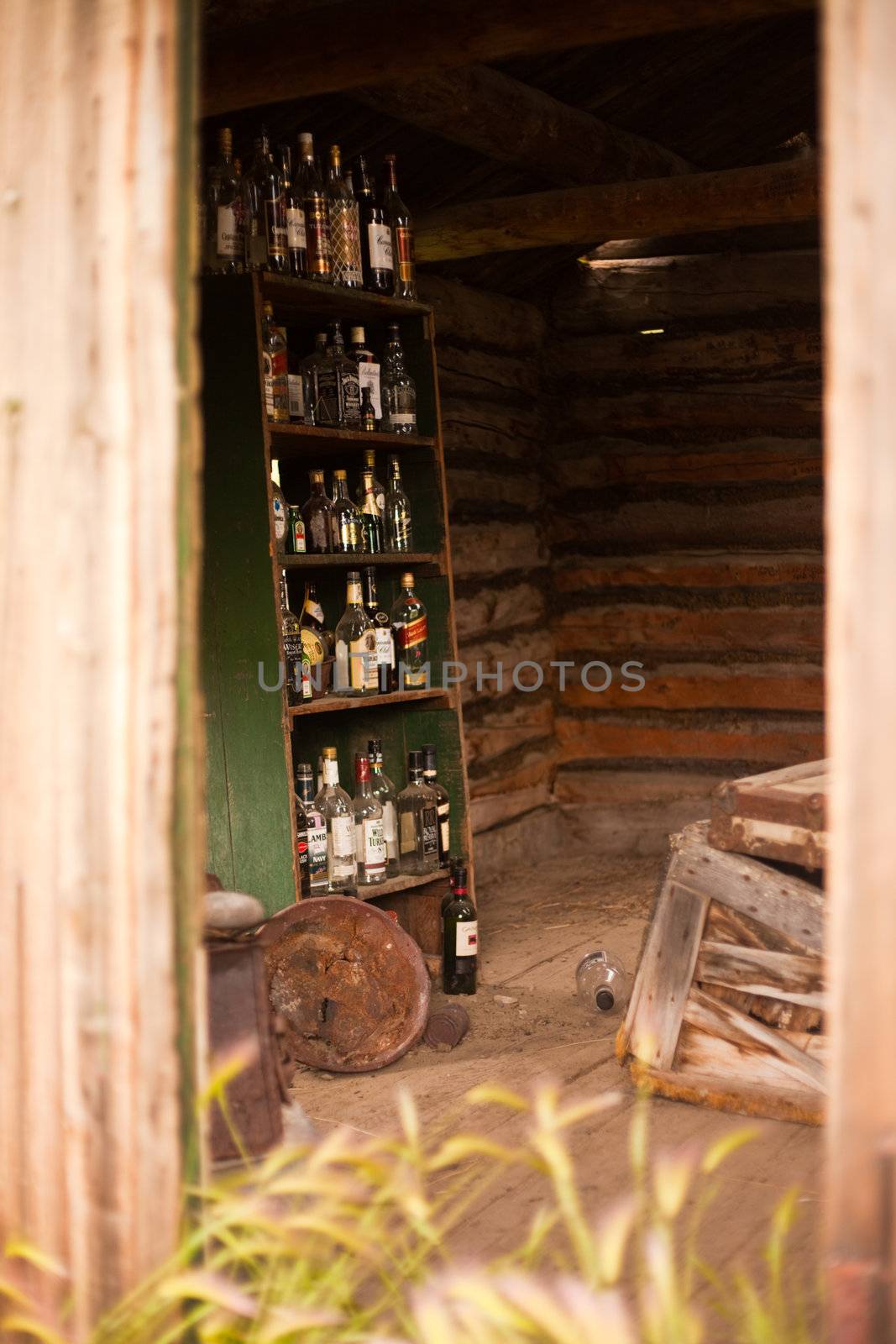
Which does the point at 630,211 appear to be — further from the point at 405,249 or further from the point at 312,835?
Answer: the point at 312,835

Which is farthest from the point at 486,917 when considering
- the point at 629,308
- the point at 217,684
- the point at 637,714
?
the point at 629,308

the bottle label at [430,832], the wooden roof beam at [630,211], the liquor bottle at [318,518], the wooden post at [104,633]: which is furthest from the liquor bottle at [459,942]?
the wooden post at [104,633]

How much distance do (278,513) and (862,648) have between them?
2.76 meters

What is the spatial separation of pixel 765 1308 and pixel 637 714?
4.52 metres

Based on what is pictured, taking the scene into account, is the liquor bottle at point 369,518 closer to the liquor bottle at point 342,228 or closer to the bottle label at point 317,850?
the liquor bottle at point 342,228

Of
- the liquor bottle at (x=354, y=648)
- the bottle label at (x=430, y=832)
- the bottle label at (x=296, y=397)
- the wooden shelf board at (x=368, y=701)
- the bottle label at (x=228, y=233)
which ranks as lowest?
the bottle label at (x=430, y=832)

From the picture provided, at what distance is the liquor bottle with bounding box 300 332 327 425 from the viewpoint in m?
4.27

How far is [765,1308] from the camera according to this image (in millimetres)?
2170

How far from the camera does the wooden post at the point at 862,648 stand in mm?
1365

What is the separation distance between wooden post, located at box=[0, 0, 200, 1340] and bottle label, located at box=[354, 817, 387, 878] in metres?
2.46

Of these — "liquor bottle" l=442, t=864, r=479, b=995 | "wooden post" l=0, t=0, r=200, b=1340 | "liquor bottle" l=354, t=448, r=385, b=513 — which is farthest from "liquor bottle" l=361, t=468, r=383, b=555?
"wooden post" l=0, t=0, r=200, b=1340

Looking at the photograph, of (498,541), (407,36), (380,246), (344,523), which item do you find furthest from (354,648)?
(498,541)

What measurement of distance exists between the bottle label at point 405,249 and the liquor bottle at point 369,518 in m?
0.63

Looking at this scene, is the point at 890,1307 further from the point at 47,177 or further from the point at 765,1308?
the point at 47,177
